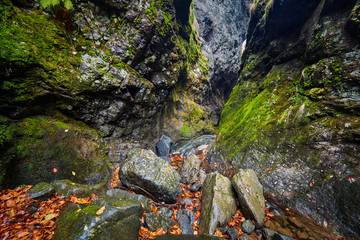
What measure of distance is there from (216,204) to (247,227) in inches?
34.0

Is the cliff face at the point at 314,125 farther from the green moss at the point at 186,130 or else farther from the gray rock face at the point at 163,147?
the green moss at the point at 186,130

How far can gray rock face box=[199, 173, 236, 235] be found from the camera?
3.29 m

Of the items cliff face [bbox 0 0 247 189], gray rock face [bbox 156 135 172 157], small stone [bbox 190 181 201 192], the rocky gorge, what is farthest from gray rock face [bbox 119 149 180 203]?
gray rock face [bbox 156 135 172 157]

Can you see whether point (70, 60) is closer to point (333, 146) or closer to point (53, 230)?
point (53, 230)

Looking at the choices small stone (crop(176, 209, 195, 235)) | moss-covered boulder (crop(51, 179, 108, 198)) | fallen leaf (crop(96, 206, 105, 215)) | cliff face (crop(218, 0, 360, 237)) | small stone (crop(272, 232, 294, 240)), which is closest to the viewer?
fallen leaf (crop(96, 206, 105, 215))

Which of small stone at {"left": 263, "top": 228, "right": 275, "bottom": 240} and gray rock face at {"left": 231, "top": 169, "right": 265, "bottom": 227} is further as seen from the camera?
gray rock face at {"left": 231, "top": 169, "right": 265, "bottom": 227}

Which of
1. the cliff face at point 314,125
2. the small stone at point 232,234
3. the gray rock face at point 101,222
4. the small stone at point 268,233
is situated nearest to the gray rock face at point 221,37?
the cliff face at point 314,125

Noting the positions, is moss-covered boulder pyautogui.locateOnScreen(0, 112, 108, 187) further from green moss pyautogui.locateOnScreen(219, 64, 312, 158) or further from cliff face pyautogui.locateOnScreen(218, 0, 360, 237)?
green moss pyautogui.locateOnScreen(219, 64, 312, 158)

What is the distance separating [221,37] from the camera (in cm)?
1945

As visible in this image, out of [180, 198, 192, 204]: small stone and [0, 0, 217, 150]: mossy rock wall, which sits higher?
[0, 0, 217, 150]: mossy rock wall

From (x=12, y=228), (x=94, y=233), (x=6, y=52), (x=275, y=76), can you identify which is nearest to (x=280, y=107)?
(x=275, y=76)

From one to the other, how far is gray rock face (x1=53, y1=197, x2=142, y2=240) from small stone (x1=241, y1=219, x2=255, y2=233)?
259 cm

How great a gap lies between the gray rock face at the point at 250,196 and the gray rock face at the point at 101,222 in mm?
2813

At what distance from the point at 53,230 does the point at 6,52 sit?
435cm
